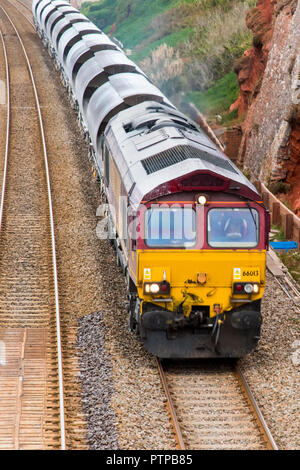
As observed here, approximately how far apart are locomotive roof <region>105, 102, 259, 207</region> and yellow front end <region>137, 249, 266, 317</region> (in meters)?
1.02

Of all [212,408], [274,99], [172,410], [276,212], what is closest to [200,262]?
[212,408]

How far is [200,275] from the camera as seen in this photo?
1298 centimetres

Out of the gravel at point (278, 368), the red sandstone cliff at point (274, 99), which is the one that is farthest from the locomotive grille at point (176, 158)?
the red sandstone cliff at point (274, 99)

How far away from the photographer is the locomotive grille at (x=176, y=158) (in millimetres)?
13664

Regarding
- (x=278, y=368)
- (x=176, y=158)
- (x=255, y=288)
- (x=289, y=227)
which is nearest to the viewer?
(x=255, y=288)

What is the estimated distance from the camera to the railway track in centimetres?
1109

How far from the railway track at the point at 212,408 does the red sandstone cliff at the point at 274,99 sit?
1090 centimetres

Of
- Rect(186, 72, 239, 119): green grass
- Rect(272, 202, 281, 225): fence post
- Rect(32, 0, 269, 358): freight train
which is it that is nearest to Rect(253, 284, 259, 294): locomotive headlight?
Rect(32, 0, 269, 358): freight train

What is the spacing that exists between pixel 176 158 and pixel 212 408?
4.30 metres

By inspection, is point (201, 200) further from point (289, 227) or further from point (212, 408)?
point (289, 227)

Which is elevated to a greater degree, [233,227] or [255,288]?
[233,227]

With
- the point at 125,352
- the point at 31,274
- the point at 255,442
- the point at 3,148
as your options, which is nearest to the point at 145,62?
the point at 3,148

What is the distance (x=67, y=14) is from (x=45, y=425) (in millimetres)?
35200

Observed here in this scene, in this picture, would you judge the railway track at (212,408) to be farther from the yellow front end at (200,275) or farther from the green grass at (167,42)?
the green grass at (167,42)
